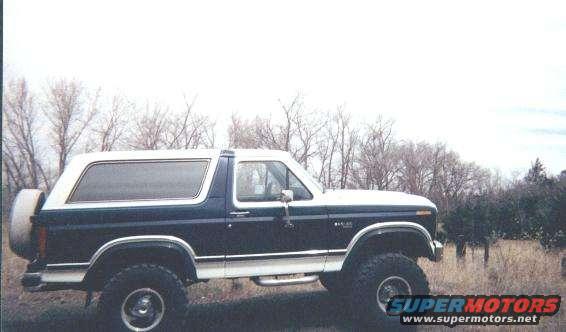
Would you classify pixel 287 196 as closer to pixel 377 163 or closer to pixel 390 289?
pixel 390 289

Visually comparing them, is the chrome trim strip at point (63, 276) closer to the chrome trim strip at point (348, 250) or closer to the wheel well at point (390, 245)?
the chrome trim strip at point (348, 250)

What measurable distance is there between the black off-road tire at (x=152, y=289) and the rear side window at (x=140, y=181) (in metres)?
0.85

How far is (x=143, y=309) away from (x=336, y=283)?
286 centimetres

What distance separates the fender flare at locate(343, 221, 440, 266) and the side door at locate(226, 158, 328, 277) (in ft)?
1.15

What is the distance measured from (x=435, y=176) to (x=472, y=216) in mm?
2563

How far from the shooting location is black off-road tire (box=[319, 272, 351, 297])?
6.24 m

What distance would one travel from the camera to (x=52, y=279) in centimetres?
493

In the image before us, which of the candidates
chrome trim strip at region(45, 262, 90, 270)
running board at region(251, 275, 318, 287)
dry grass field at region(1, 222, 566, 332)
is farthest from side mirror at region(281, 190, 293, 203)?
chrome trim strip at region(45, 262, 90, 270)

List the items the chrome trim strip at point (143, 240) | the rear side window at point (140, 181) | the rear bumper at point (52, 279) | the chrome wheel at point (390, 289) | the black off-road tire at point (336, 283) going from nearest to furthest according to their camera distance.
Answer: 1. the rear bumper at point (52, 279)
2. the chrome trim strip at point (143, 240)
3. the rear side window at point (140, 181)
4. the chrome wheel at point (390, 289)
5. the black off-road tire at point (336, 283)

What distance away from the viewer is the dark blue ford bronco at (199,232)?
5.02m

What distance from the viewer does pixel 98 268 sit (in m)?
5.10

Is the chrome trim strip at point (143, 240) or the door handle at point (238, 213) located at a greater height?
the door handle at point (238, 213)
